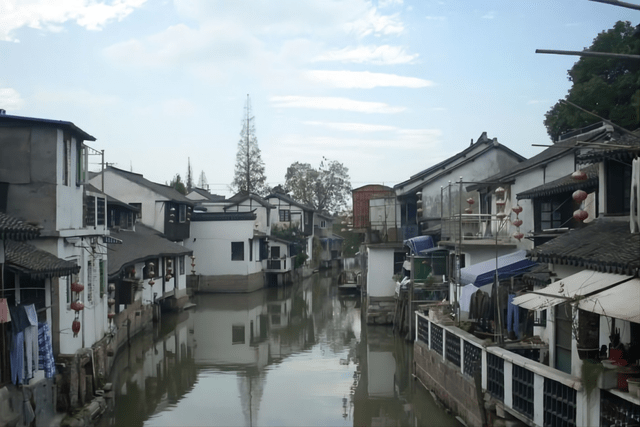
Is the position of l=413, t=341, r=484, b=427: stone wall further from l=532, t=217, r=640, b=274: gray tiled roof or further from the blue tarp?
the blue tarp

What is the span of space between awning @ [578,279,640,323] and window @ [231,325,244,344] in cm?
1770

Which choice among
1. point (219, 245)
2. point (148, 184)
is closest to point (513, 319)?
point (148, 184)

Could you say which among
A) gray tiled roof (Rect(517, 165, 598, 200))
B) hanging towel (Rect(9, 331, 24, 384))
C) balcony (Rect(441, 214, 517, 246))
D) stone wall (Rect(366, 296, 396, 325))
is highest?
gray tiled roof (Rect(517, 165, 598, 200))

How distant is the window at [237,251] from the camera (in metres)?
39.4

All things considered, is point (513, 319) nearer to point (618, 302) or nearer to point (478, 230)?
point (618, 302)

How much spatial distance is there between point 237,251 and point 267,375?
20891 millimetres

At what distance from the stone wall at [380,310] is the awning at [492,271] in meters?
10.9

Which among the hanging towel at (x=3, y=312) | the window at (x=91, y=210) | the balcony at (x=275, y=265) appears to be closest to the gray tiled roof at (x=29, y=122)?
the window at (x=91, y=210)

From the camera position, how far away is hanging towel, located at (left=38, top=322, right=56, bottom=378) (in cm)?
1201

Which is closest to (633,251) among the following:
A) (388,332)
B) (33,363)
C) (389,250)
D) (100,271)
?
(33,363)

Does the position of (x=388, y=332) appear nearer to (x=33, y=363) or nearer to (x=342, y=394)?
(x=342, y=394)

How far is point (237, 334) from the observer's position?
85.6ft

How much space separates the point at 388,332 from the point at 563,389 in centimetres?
1669

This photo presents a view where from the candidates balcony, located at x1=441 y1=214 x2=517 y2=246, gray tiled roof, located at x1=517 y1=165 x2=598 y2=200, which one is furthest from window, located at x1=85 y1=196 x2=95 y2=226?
gray tiled roof, located at x1=517 y1=165 x2=598 y2=200
